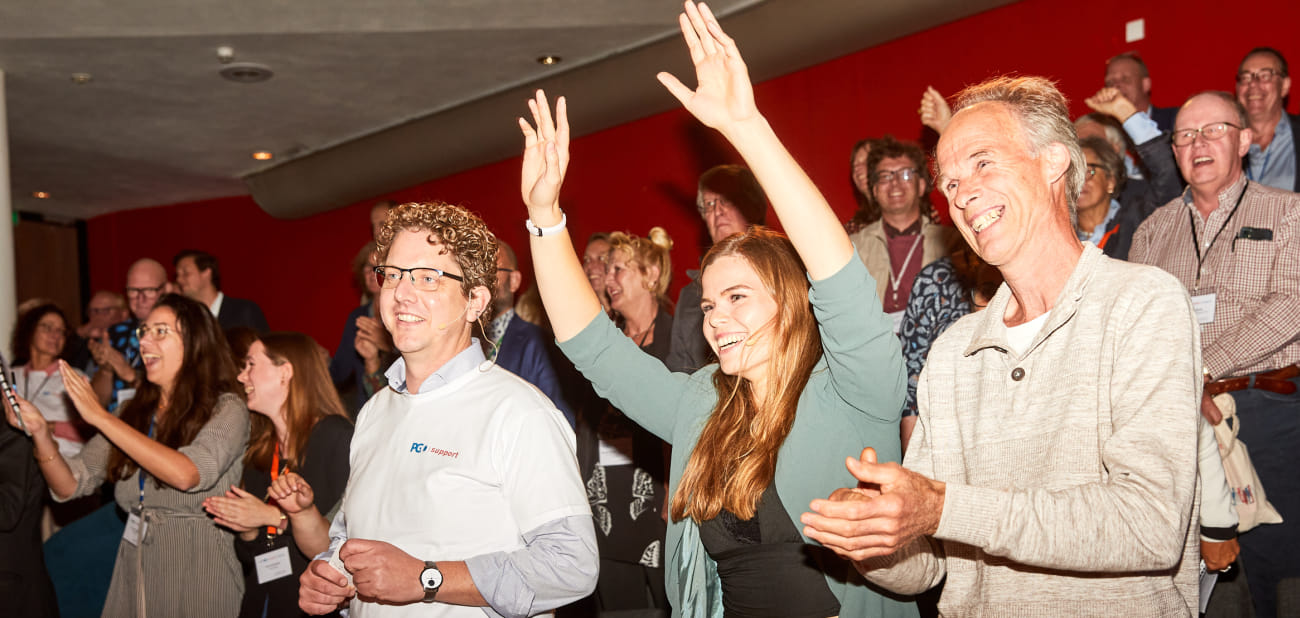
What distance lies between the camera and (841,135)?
5.55 metres

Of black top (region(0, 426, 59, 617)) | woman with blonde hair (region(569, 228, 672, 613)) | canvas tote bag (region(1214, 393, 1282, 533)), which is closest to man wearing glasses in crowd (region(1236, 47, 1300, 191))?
canvas tote bag (region(1214, 393, 1282, 533))

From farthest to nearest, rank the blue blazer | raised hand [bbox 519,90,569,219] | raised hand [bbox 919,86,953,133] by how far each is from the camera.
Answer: raised hand [bbox 919,86,953,133] < the blue blazer < raised hand [bbox 519,90,569,219]

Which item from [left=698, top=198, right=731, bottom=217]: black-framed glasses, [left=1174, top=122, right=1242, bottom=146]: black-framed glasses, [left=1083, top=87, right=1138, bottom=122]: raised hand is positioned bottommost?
[left=698, top=198, right=731, bottom=217]: black-framed glasses

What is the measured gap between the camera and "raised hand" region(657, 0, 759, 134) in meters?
1.63

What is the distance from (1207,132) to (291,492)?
3.33 meters

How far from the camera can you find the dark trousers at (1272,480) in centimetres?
311

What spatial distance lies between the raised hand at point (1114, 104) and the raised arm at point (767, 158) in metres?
2.92

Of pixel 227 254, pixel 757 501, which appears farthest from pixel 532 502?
pixel 227 254

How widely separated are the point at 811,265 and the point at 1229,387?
2.32 metres

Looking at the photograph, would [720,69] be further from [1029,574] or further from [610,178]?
[610,178]

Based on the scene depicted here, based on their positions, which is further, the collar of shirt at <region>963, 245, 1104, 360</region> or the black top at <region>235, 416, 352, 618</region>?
the black top at <region>235, 416, 352, 618</region>

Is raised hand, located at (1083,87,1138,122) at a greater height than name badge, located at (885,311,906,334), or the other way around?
raised hand, located at (1083,87,1138,122)

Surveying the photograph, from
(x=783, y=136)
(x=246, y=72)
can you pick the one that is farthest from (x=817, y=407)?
(x=246, y=72)

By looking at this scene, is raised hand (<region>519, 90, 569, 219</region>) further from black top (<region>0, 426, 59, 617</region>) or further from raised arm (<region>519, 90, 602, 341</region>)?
black top (<region>0, 426, 59, 617</region>)
